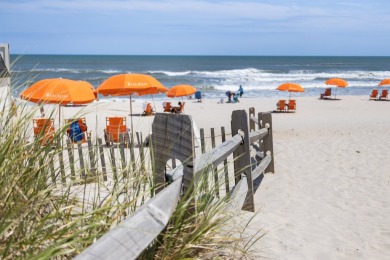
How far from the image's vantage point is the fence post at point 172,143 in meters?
2.76

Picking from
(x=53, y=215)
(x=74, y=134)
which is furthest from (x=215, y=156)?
(x=53, y=215)

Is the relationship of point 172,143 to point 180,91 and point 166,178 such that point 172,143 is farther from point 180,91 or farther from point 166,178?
point 180,91

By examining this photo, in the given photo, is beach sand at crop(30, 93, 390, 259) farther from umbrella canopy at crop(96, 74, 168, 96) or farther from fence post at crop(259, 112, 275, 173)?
umbrella canopy at crop(96, 74, 168, 96)

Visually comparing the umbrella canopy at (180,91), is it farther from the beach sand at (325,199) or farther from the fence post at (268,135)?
the fence post at (268,135)

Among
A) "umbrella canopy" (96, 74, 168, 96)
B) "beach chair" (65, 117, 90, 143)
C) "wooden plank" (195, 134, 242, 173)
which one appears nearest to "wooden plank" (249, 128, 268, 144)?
"wooden plank" (195, 134, 242, 173)

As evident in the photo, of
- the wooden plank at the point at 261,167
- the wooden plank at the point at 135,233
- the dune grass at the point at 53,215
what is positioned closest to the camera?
the wooden plank at the point at 135,233

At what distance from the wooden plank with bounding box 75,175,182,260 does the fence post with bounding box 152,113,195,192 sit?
1.97 feet

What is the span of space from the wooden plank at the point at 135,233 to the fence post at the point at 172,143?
23.7 inches

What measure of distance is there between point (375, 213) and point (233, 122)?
203 cm

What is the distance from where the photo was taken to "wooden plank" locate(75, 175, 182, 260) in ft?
4.93

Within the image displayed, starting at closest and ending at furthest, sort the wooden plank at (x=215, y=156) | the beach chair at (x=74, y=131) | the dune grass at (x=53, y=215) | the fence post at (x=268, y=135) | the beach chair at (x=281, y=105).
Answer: the dune grass at (x=53, y=215) → the beach chair at (x=74, y=131) → the wooden plank at (x=215, y=156) → the fence post at (x=268, y=135) → the beach chair at (x=281, y=105)

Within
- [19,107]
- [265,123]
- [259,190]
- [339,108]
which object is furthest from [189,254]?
[339,108]

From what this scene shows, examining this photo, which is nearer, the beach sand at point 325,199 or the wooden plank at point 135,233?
the wooden plank at point 135,233

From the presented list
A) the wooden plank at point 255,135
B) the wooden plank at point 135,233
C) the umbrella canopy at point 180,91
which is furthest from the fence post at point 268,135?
the umbrella canopy at point 180,91
